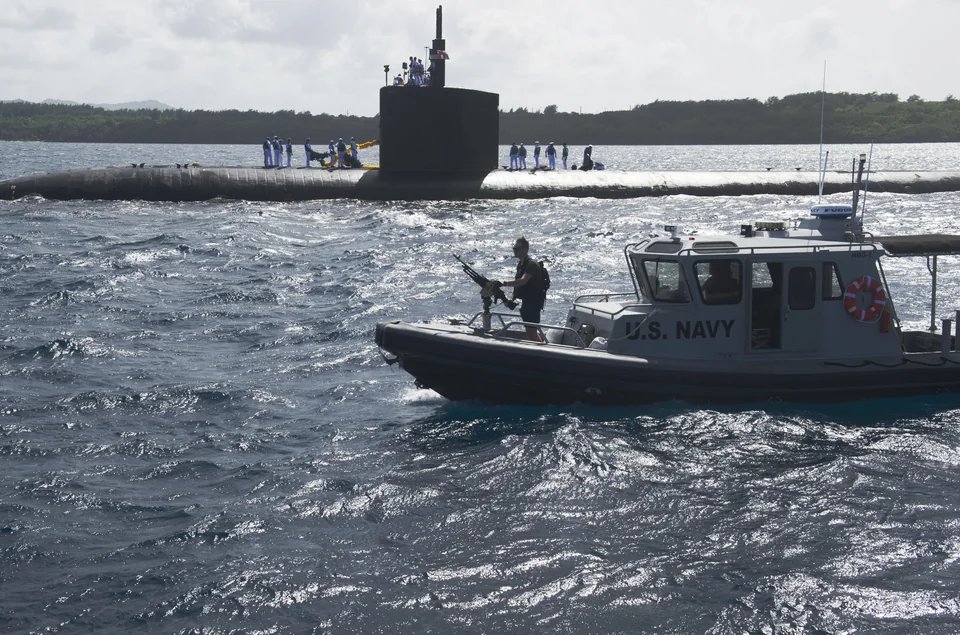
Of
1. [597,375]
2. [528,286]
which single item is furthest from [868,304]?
[528,286]

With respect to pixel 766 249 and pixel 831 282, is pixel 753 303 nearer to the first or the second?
pixel 766 249

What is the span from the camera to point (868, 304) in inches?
537

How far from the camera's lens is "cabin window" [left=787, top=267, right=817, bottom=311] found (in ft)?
44.2

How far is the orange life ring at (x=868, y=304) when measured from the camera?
44.6ft

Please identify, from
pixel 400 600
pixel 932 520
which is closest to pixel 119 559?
pixel 400 600

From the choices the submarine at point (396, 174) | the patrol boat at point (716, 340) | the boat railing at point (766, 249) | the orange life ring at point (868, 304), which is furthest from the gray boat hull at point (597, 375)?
the submarine at point (396, 174)

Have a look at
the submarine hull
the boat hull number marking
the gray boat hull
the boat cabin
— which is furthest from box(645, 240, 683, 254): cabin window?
the submarine hull

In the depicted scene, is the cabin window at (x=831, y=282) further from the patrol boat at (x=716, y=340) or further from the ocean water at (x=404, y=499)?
the ocean water at (x=404, y=499)

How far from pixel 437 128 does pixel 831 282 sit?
81.8 ft

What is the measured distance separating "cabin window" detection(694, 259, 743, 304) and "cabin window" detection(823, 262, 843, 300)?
1138mm

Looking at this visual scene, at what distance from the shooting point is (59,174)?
128 ft

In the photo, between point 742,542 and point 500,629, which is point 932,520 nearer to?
point 742,542

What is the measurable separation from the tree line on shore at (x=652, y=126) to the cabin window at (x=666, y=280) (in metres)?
153

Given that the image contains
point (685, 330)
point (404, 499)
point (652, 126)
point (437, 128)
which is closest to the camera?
point (404, 499)
